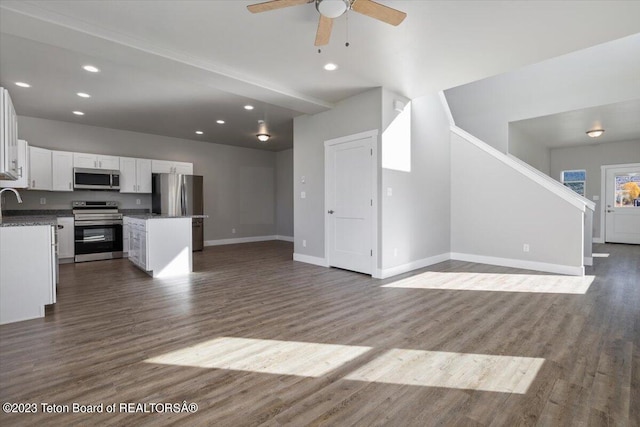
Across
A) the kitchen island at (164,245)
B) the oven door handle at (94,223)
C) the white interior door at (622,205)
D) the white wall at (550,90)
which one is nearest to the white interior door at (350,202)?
the kitchen island at (164,245)

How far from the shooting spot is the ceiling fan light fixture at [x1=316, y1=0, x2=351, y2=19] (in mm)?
2299

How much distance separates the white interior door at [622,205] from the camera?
820cm

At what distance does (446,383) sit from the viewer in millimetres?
1881

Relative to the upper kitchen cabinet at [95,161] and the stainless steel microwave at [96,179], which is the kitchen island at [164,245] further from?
the upper kitchen cabinet at [95,161]

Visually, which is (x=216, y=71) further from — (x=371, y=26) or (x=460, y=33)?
(x=460, y=33)

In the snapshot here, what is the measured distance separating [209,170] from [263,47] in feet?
18.2

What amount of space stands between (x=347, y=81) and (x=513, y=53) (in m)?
1.94

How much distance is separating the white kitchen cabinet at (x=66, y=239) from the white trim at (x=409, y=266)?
559cm

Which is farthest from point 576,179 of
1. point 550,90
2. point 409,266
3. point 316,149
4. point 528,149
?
point 316,149

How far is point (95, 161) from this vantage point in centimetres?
623

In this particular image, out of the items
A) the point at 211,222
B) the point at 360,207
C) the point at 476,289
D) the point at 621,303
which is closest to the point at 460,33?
the point at 360,207

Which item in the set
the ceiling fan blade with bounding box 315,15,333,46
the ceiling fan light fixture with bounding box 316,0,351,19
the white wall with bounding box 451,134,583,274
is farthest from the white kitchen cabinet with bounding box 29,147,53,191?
the white wall with bounding box 451,134,583,274

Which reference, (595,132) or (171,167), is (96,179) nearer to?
(171,167)

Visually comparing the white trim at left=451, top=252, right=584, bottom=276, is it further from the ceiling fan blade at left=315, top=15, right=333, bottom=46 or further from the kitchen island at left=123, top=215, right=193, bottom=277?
the kitchen island at left=123, top=215, right=193, bottom=277
